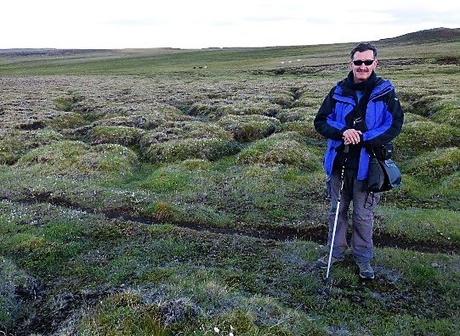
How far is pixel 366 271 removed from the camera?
12.2 metres

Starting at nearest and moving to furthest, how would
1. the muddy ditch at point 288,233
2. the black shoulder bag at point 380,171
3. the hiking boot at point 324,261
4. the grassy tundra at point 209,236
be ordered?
the grassy tundra at point 209,236 → the black shoulder bag at point 380,171 → the hiking boot at point 324,261 → the muddy ditch at point 288,233

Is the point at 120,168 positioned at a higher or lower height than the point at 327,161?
lower

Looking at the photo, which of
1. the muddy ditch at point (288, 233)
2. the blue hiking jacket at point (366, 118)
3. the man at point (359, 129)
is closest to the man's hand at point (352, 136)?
the man at point (359, 129)

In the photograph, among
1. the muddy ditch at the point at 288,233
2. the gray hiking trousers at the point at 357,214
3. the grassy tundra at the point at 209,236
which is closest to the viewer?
the grassy tundra at the point at 209,236

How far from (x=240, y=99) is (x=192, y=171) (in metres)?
28.7

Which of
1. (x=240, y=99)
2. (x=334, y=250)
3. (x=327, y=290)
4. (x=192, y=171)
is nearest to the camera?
(x=327, y=290)

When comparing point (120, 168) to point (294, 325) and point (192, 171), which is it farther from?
point (294, 325)

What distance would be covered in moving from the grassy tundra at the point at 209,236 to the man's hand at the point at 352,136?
3493 millimetres

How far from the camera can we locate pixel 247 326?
29.1 feet

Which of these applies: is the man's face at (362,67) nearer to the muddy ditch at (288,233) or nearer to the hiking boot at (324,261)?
the hiking boot at (324,261)

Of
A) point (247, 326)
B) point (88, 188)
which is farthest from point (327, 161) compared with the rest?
point (88, 188)

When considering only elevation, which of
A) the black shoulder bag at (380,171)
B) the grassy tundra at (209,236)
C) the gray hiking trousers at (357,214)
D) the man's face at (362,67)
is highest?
the man's face at (362,67)

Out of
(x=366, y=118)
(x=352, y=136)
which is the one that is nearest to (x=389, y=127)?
(x=366, y=118)

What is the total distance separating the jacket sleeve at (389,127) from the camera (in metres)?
11.2
